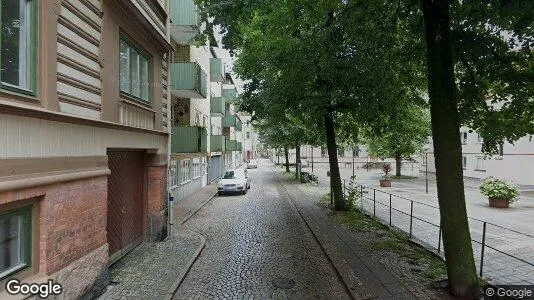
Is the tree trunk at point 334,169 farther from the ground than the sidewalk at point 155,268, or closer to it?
farther from the ground

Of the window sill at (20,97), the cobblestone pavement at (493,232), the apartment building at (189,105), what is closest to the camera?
the window sill at (20,97)

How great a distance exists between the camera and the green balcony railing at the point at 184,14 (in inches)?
546

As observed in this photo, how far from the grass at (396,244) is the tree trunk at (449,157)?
1.05 meters

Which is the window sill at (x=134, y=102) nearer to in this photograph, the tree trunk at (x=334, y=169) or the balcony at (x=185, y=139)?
the balcony at (x=185, y=139)

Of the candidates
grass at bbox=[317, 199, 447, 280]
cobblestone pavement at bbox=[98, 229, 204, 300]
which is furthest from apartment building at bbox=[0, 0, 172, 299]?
grass at bbox=[317, 199, 447, 280]

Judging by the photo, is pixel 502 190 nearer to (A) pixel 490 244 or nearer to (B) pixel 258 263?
(A) pixel 490 244

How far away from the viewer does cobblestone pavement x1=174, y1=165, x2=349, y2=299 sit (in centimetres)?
714

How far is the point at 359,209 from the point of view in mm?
16047

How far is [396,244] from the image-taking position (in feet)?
33.3

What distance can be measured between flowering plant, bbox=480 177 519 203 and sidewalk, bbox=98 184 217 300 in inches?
540

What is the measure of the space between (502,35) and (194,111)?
16235mm

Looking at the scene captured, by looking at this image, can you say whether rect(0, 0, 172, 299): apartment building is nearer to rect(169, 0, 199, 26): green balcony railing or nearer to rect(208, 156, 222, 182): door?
rect(169, 0, 199, 26): green balcony railing

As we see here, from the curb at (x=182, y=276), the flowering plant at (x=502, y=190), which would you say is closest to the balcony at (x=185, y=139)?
the curb at (x=182, y=276)

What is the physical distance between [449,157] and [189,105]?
1537 cm
